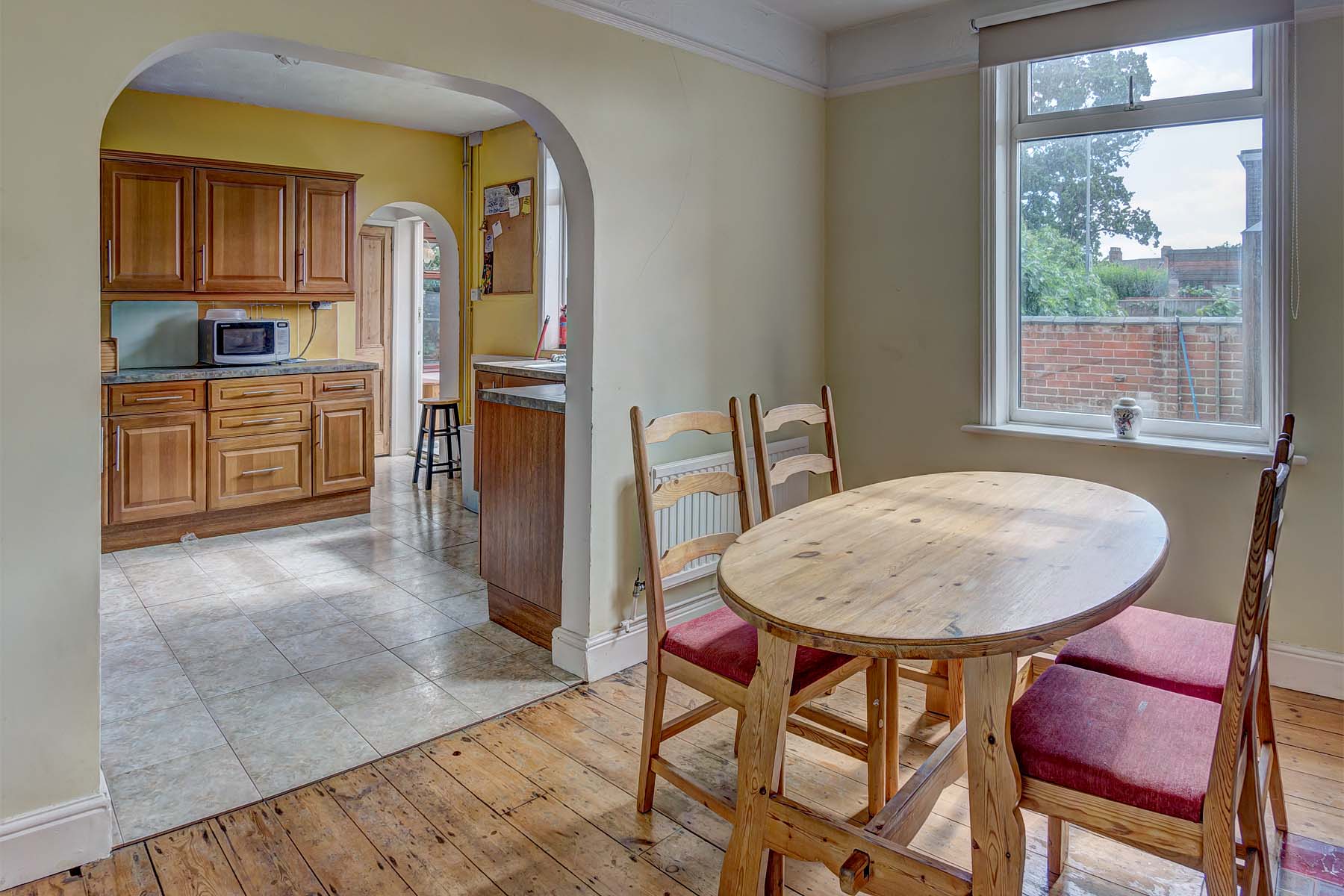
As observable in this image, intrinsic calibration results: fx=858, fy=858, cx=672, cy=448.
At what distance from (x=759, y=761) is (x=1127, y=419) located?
2276mm

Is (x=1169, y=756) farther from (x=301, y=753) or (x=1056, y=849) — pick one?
(x=301, y=753)

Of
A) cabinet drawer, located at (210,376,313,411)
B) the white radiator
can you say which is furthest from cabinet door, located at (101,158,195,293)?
the white radiator

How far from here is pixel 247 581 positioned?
4.18 metres

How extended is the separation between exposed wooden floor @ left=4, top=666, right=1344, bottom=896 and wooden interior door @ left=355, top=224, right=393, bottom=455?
17.2 feet

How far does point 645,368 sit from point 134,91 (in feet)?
12.7

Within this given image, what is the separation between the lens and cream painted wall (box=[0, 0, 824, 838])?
186 cm

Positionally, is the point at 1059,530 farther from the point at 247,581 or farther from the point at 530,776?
the point at 247,581

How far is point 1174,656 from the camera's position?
1899mm

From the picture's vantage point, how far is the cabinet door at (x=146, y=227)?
4637 millimetres

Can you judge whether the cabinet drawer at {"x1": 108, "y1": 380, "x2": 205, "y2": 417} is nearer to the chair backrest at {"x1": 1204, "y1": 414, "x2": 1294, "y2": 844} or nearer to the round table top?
the round table top

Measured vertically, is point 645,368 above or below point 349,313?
below

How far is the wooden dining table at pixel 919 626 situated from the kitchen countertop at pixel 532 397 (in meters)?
1.29

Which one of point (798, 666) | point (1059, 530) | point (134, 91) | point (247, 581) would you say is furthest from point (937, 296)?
point (134, 91)

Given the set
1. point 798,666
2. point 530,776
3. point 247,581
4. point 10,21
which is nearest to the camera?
point 10,21
